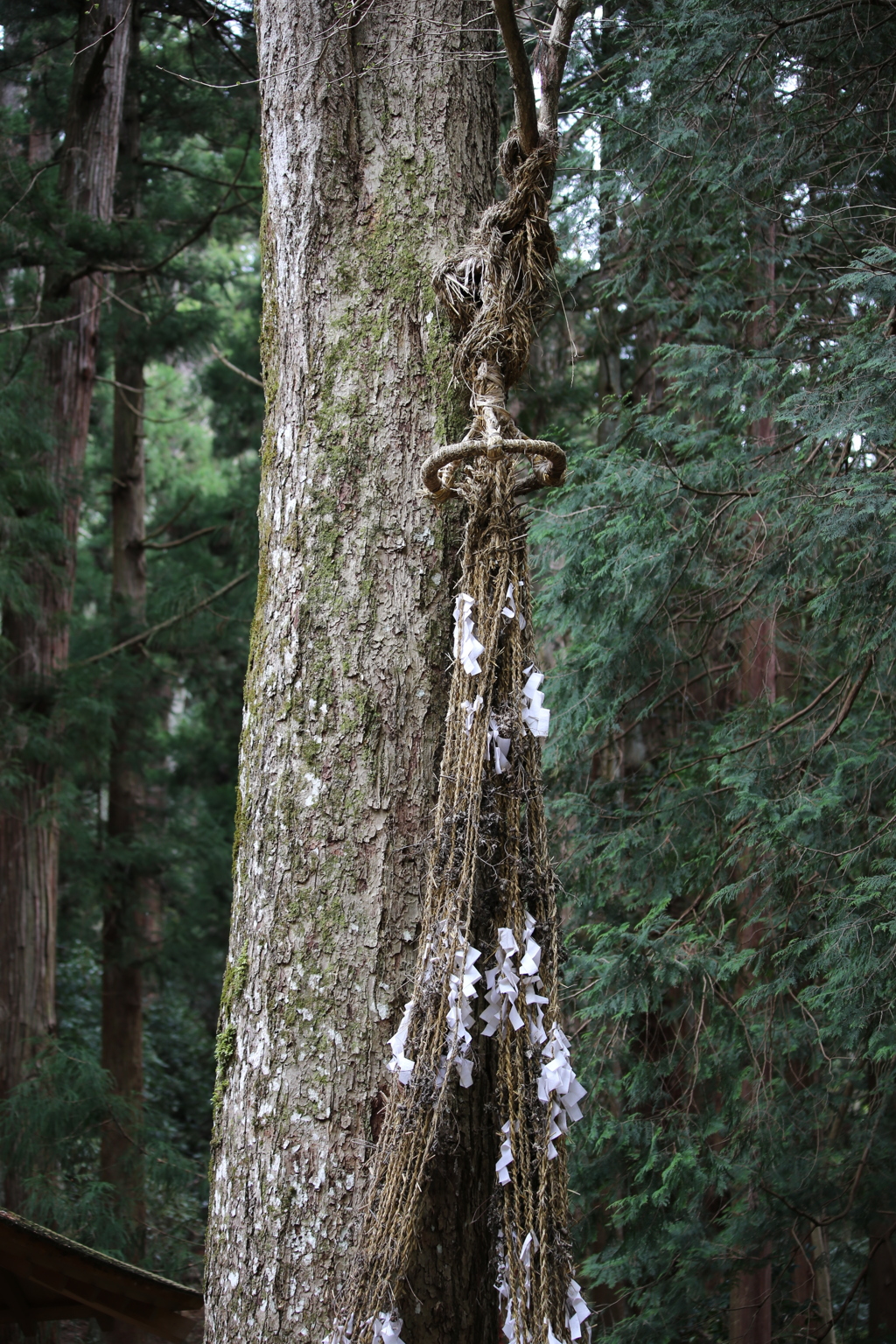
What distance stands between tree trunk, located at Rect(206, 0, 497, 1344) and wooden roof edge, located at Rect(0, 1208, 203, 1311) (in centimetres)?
197

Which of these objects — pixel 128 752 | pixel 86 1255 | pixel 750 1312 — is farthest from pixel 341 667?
pixel 128 752

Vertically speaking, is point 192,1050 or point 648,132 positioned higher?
point 648,132

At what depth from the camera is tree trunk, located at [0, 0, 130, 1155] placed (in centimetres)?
660

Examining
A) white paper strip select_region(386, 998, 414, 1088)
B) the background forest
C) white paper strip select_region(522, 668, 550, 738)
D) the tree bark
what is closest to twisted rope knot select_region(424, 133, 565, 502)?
white paper strip select_region(522, 668, 550, 738)

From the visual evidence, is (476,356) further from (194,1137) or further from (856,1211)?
(194,1137)

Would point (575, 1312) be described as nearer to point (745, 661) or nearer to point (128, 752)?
point (745, 661)

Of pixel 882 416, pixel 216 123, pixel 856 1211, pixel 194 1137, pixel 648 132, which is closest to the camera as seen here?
pixel 882 416

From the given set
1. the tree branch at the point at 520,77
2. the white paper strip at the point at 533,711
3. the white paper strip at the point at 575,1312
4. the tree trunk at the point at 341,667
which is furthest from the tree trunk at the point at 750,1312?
the tree branch at the point at 520,77

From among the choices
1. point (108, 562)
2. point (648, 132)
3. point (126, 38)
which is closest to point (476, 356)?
point (648, 132)

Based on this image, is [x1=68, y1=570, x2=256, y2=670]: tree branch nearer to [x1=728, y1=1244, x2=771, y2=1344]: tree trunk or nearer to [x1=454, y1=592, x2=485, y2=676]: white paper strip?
[x1=728, y1=1244, x2=771, y2=1344]: tree trunk

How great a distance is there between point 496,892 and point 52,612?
5.96 metres

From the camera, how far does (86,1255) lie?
357 centimetres

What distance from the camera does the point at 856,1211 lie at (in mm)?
4406

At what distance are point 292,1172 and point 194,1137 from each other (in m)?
9.91
